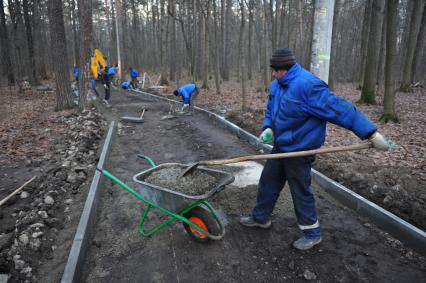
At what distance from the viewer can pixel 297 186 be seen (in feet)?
10.4

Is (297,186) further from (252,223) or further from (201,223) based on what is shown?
(201,223)

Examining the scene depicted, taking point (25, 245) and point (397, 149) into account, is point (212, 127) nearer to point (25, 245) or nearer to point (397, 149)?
point (397, 149)

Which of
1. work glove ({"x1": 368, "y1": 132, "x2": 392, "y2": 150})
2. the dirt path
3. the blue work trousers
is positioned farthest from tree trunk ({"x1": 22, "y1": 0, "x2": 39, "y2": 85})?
work glove ({"x1": 368, "y1": 132, "x2": 392, "y2": 150})

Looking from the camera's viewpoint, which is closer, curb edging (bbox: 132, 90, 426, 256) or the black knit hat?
the black knit hat

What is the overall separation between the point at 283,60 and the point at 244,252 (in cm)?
205

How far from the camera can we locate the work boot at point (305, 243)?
328 centimetres

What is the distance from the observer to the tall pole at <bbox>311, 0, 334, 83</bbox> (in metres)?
5.18

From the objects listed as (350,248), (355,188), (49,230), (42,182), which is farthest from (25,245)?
(355,188)

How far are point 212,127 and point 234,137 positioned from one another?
1.44m

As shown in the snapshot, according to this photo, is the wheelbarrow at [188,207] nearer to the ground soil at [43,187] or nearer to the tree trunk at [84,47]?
the ground soil at [43,187]

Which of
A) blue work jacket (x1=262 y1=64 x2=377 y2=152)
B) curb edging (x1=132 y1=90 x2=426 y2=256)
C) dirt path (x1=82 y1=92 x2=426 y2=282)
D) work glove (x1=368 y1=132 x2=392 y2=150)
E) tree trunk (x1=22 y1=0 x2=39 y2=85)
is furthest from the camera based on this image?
tree trunk (x1=22 y1=0 x2=39 y2=85)

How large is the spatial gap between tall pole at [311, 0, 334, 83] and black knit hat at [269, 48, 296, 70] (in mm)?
2566

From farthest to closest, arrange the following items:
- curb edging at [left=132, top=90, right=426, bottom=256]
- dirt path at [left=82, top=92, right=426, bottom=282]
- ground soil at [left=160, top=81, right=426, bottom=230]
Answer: ground soil at [left=160, top=81, right=426, bottom=230]
curb edging at [left=132, top=90, right=426, bottom=256]
dirt path at [left=82, top=92, right=426, bottom=282]

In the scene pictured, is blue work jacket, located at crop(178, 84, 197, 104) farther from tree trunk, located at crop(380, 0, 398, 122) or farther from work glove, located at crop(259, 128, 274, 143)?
work glove, located at crop(259, 128, 274, 143)
